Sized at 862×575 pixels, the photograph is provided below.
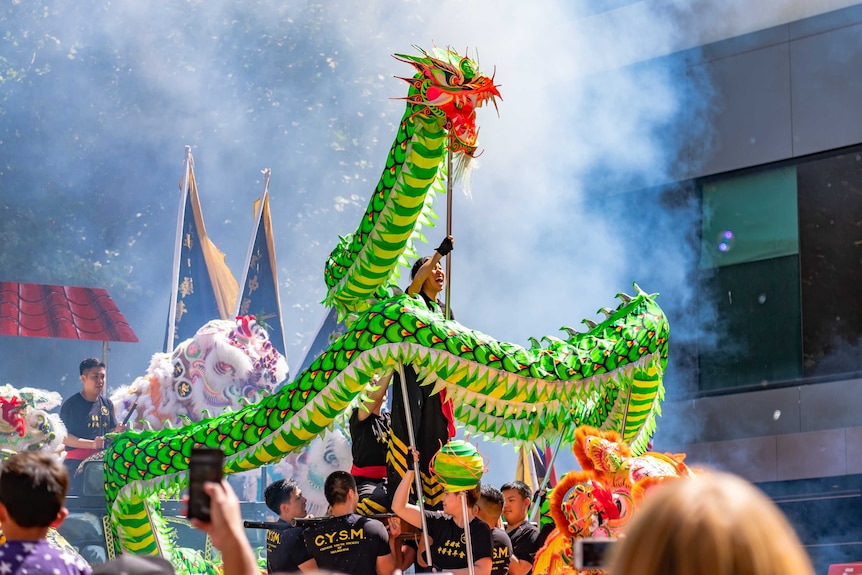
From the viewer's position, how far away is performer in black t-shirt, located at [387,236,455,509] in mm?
5176

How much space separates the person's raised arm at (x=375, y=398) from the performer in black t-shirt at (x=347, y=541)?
0.55m

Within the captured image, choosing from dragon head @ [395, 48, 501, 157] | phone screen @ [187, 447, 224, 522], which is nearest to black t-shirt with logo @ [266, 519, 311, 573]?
dragon head @ [395, 48, 501, 157]

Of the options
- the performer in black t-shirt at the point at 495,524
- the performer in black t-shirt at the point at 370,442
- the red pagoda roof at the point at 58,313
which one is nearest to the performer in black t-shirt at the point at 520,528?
the performer in black t-shirt at the point at 495,524

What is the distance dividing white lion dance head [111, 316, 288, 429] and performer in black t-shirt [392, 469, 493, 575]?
4.07 meters

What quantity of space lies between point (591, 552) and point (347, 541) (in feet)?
10.1

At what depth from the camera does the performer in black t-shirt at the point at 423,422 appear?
17.0 ft

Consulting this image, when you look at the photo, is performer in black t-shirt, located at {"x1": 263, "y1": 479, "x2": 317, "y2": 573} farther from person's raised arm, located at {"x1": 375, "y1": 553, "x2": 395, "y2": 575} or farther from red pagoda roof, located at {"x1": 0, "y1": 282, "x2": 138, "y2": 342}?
red pagoda roof, located at {"x1": 0, "y1": 282, "x2": 138, "y2": 342}

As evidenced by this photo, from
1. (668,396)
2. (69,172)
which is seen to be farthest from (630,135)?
(69,172)

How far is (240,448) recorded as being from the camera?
5301 mm

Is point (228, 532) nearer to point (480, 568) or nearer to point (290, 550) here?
point (480, 568)

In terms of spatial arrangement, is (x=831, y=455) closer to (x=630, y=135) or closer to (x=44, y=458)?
(x=630, y=135)

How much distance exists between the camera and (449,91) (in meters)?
5.07

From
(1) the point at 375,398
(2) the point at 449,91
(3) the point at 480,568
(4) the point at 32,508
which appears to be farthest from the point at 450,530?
(4) the point at 32,508

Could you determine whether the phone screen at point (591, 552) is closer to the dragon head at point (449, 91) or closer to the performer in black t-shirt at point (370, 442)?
the dragon head at point (449, 91)
